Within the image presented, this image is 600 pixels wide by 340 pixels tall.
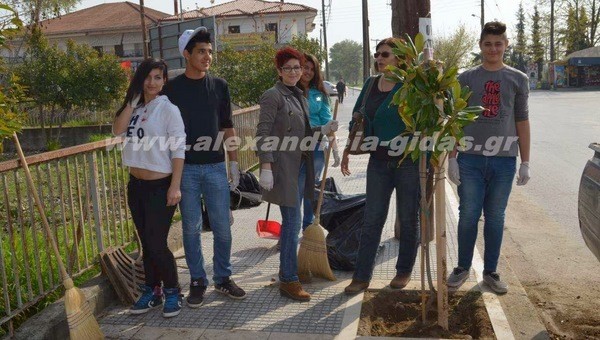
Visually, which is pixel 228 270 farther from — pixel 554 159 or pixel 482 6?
pixel 482 6

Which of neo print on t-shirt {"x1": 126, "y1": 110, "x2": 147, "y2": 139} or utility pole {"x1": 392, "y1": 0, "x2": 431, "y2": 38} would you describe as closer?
neo print on t-shirt {"x1": 126, "y1": 110, "x2": 147, "y2": 139}

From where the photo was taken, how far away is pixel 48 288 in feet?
14.3

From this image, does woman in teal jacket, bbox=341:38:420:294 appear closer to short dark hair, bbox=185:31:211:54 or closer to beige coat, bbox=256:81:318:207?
beige coat, bbox=256:81:318:207

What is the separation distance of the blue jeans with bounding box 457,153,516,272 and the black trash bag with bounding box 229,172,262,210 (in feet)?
12.4

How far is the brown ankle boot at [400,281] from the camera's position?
4.64m

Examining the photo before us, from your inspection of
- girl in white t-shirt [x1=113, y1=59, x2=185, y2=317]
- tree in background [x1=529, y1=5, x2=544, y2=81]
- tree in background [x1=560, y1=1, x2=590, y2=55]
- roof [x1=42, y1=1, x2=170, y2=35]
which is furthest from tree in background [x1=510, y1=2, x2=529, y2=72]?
girl in white t-shirt [x1=113, y1=59, x2=185, y2=317]

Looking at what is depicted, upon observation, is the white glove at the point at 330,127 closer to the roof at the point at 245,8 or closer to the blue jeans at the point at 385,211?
the blue jeans at the point at 385,211

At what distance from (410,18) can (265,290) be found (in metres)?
2.95

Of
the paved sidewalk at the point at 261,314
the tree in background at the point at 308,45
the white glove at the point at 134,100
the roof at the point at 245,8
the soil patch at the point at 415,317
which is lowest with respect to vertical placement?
the soil patch at the point at 415,317

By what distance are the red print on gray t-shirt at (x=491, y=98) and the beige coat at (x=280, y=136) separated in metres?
1.38

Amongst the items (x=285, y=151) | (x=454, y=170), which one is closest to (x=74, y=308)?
(x=285, y=151)

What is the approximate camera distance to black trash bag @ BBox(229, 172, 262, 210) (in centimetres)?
802

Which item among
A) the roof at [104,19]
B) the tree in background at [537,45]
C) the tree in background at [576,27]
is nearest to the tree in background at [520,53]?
the tree in background at [537,45]

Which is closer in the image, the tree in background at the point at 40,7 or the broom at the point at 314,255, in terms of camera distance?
the broom at the point at 314,255
